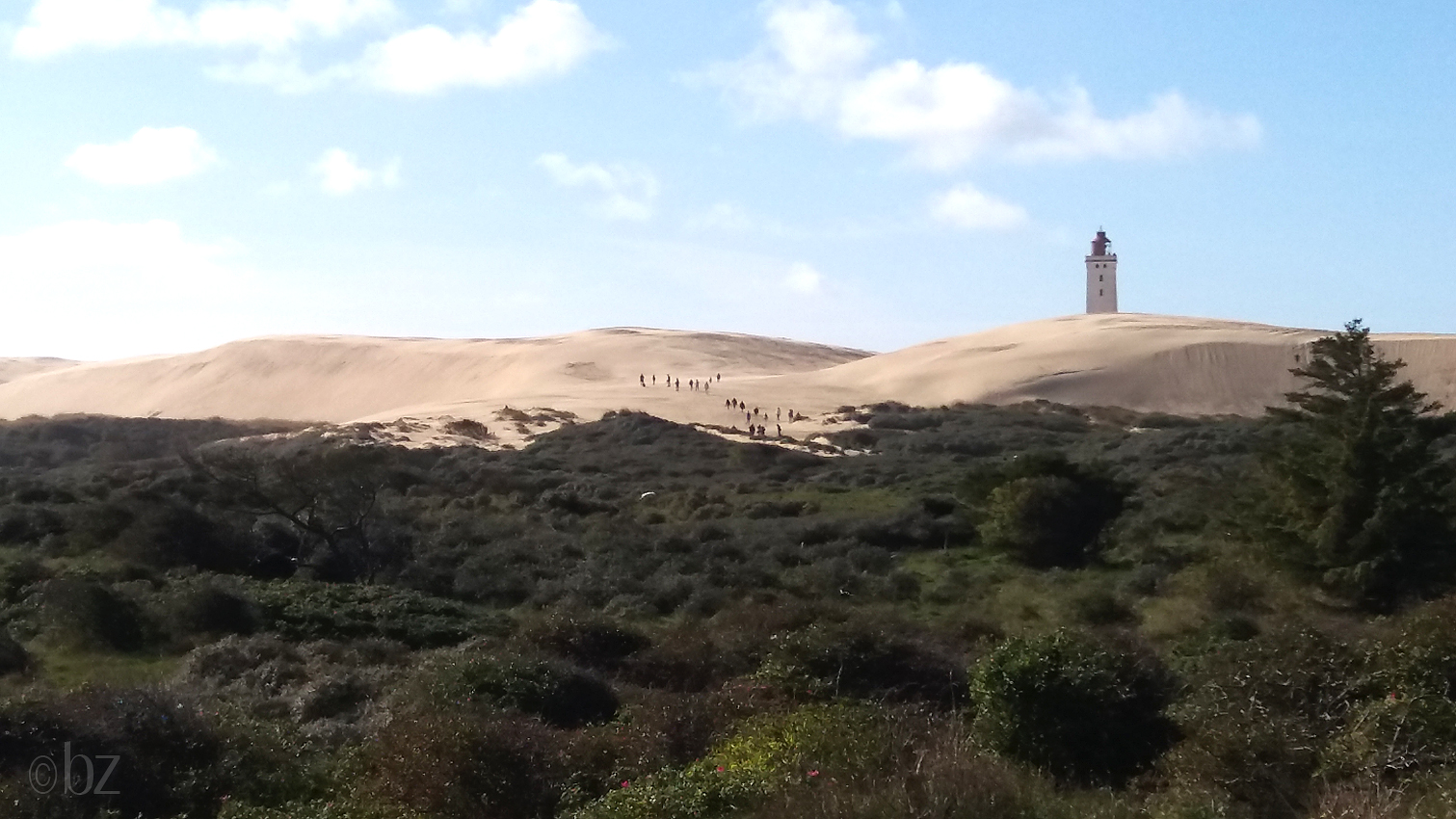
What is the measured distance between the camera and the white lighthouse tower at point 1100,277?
11144 cm

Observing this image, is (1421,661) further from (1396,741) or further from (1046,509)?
(1046,509)

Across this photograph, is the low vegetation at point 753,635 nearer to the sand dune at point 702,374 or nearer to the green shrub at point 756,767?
the green shrub at point 756,767

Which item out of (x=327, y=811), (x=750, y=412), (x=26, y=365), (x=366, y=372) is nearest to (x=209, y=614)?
(x=327, y=811)

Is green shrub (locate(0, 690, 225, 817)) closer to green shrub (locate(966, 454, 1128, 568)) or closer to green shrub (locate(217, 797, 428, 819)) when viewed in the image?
green shrub (locate(217, 797, 428, 819))

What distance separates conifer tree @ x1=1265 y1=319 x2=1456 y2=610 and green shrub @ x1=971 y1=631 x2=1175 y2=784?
332 inches

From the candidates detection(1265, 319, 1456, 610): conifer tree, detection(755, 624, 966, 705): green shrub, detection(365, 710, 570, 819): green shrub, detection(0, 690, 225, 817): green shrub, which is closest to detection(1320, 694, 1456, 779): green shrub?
detection(755, 624, 966, 705): green shrub

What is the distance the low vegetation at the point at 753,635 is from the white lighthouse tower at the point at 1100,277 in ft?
256

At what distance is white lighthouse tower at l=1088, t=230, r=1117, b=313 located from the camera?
11144cm

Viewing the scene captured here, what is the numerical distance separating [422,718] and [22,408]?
9515 centimetres

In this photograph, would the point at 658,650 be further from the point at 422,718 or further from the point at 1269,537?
the point at 1269,537

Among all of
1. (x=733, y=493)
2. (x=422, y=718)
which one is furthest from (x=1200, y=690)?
(x=733, y=493)

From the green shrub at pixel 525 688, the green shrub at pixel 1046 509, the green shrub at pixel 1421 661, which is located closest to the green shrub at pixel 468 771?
the green shrub at pixel 525 688

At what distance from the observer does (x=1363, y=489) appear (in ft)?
58.5

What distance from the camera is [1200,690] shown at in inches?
372
